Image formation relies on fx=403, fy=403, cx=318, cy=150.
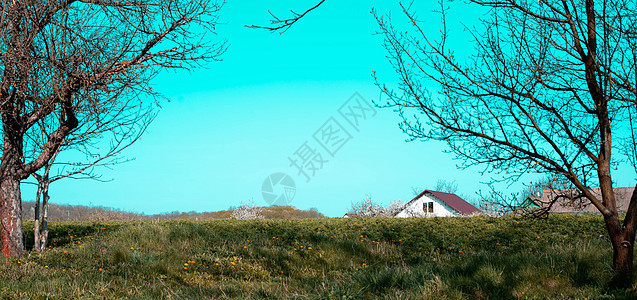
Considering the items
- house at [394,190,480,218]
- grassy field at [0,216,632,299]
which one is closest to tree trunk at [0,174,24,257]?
grassy field at [0,216,632,299]

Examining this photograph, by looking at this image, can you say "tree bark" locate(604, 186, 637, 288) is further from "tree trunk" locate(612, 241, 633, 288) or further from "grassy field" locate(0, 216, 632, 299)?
"grassy field" locate(0, 216, 632, 299)

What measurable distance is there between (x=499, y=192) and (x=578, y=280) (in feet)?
5.05

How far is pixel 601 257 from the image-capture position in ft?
18.9

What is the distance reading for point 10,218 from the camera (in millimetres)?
8445

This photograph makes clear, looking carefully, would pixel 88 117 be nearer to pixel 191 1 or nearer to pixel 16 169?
pixel 16 169

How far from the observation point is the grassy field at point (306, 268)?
4.91m

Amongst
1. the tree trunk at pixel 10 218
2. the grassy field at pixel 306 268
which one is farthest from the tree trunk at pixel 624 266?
the tree trunk at pixel 10 218

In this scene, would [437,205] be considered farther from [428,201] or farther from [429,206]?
[428,201]

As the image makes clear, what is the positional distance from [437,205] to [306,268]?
2926 centimetres

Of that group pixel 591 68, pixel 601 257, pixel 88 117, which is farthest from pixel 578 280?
pixel 88 117

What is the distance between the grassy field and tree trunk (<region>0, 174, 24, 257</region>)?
693 millimetres

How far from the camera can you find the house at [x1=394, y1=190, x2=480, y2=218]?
109ft

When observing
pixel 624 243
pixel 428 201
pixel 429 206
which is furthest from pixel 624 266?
pixel 428 201

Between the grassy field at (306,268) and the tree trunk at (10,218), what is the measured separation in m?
0.69
